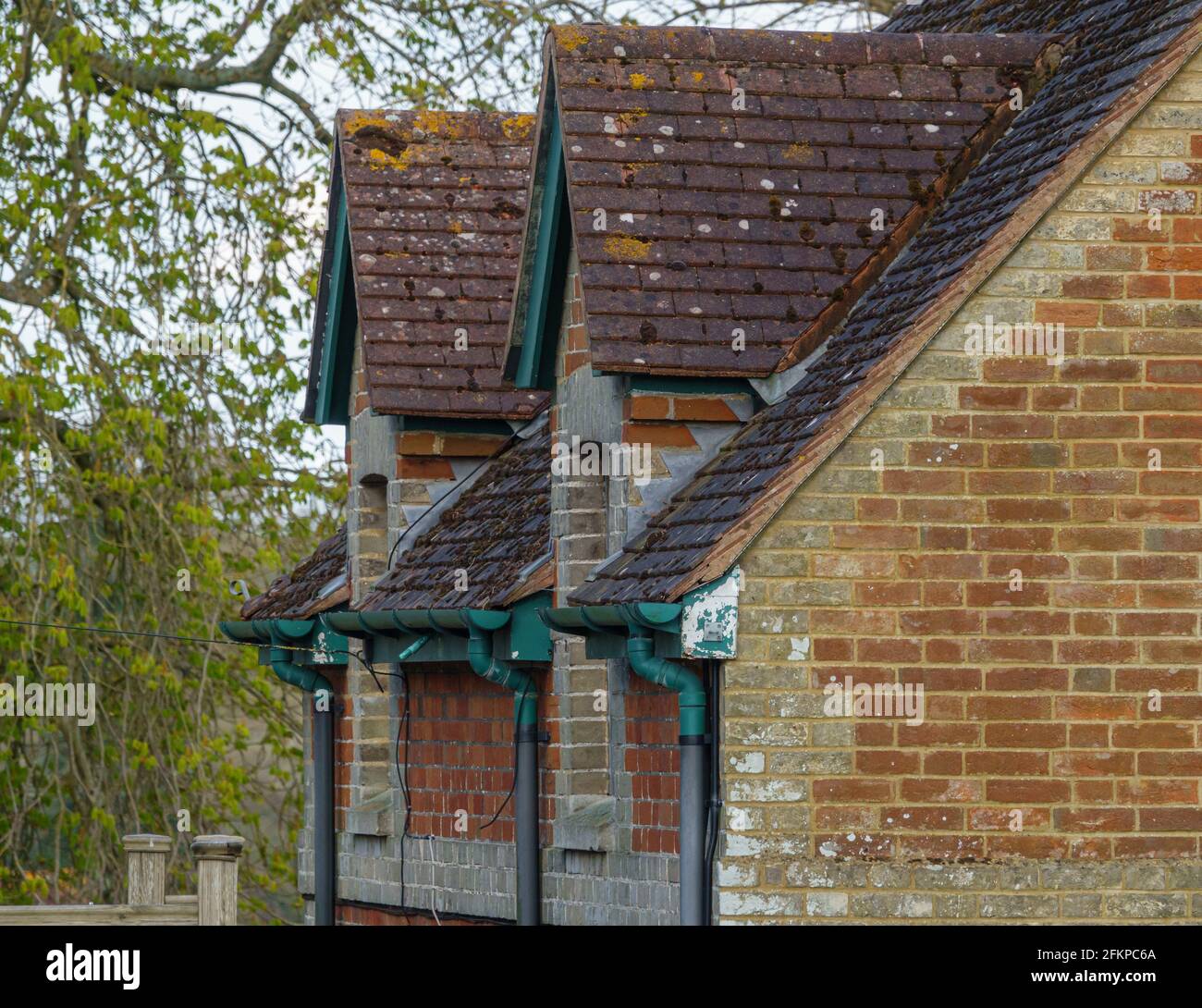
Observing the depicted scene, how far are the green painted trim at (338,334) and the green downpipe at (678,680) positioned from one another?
5937 millimetres

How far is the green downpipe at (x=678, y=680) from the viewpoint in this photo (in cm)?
1073

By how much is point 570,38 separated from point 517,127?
4.30 meters

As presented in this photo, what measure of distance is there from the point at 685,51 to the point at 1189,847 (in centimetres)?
471

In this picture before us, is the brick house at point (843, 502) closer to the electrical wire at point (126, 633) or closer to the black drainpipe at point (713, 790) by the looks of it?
the black drainpipe at point (713, 790)

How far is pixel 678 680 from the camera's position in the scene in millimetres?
10805

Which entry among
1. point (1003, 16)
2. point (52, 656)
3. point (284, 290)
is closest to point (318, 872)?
point (52, 656)

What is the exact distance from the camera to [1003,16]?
46.6 feet

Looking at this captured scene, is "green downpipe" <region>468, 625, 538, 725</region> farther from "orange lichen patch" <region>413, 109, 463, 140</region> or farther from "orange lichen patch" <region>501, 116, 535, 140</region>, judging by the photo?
"orange lichen patch" <region>501, 116, 535, 140</region>

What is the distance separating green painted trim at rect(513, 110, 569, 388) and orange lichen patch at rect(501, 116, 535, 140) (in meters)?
3.58

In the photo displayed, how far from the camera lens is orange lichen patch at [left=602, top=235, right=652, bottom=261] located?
483 inches

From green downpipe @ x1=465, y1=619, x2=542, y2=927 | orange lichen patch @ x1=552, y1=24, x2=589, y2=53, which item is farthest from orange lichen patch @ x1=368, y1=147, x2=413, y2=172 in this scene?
green downpipe @ x1=465, y1=619, x2=542, y2=927

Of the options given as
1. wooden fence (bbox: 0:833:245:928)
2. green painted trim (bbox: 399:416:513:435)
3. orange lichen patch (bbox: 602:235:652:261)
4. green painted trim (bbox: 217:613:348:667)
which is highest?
orange lichen patch (bbox: 602:235:652:261)

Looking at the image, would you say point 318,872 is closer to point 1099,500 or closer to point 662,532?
point 662,532

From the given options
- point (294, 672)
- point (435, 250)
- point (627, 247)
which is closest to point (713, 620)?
point (627, 247)
